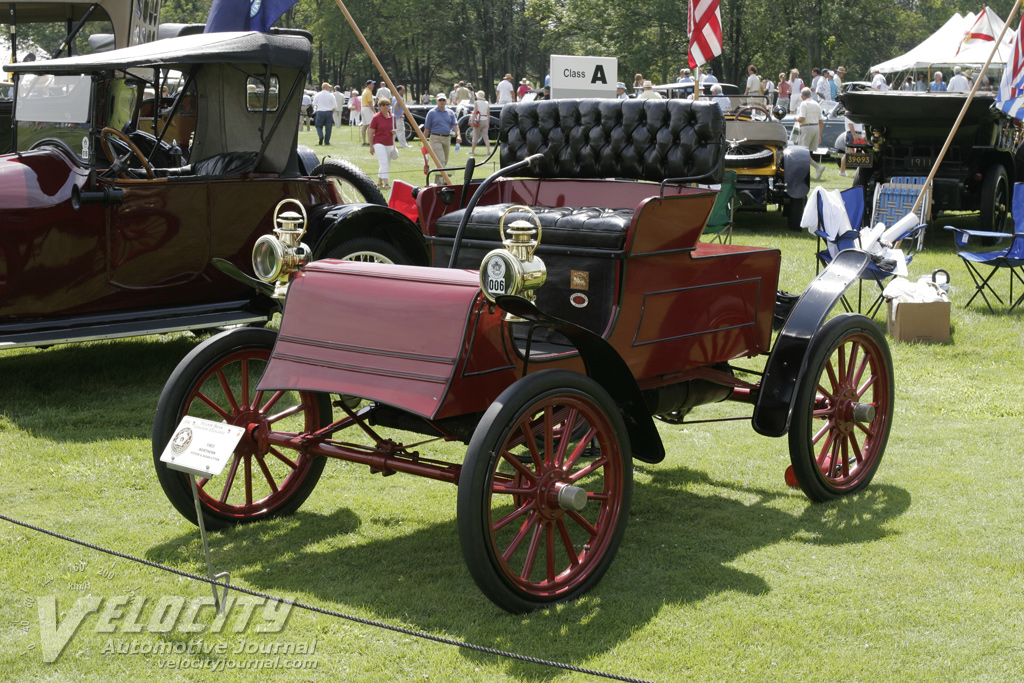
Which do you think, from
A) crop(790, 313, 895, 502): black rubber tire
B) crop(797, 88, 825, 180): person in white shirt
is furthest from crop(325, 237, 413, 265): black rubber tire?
crop(797, 88, 825, 180): person in white shirt

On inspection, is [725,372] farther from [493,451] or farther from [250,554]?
[250,554]

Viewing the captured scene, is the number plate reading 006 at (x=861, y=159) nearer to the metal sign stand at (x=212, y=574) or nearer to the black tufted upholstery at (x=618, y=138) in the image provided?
the black tufted upholstery at (x=618, y=138)

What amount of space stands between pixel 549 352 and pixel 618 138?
1.75 m

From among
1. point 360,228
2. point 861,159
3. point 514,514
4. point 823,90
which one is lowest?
point 514,514

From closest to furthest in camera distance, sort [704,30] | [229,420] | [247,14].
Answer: [229,420] → [247,14] → [704,30]

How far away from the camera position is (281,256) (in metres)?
4.09

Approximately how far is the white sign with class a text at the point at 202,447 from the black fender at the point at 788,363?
2272 millimetres

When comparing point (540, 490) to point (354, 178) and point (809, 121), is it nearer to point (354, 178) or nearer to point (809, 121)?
point (354, 178)

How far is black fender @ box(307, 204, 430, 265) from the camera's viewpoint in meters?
7.42

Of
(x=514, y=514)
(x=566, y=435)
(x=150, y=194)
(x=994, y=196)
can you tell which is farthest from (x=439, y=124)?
(x=514, y=514)

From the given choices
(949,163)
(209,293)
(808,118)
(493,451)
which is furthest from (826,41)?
(493,451)

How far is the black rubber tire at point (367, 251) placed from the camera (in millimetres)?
7430

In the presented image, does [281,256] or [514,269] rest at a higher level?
[514,269]

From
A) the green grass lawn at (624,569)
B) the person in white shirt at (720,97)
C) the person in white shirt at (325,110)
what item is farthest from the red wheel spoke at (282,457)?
the person in white shirt at (325,110)
